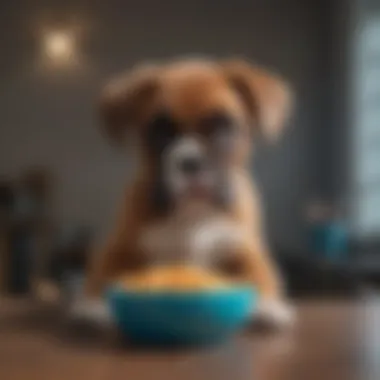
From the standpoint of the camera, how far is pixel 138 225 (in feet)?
2.58

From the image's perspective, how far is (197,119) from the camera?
78 centimetres

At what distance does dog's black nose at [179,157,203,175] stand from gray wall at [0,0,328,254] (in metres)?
0.13

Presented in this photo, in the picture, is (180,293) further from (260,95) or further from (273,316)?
(260,95)

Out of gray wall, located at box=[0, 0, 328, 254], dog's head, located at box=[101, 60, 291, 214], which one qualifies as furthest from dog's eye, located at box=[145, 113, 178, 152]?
gray wall, located at box=[0, 0, 328, 254]

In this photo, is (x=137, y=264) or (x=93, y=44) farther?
(x=93, y=44)

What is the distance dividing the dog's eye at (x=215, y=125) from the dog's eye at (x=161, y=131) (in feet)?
0.08

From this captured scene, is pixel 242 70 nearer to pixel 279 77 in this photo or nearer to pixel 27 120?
pixel 279 77

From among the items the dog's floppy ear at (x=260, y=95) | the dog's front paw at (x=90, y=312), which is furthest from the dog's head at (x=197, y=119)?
the dog's front paw at (x=90, y=312)

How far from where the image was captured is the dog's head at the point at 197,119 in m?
0.78

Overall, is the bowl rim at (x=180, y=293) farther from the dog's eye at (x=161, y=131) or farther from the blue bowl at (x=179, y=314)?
the dog's eye at (x=161, y=131)

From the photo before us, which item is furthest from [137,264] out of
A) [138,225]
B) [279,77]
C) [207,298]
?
[279,77]

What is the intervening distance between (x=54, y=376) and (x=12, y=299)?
44 cm

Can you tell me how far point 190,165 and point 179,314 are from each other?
0.70 feet

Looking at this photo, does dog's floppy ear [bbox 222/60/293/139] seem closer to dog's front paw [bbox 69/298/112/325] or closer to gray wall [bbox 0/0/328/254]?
gray wall [bbox 0/0/328/254]
